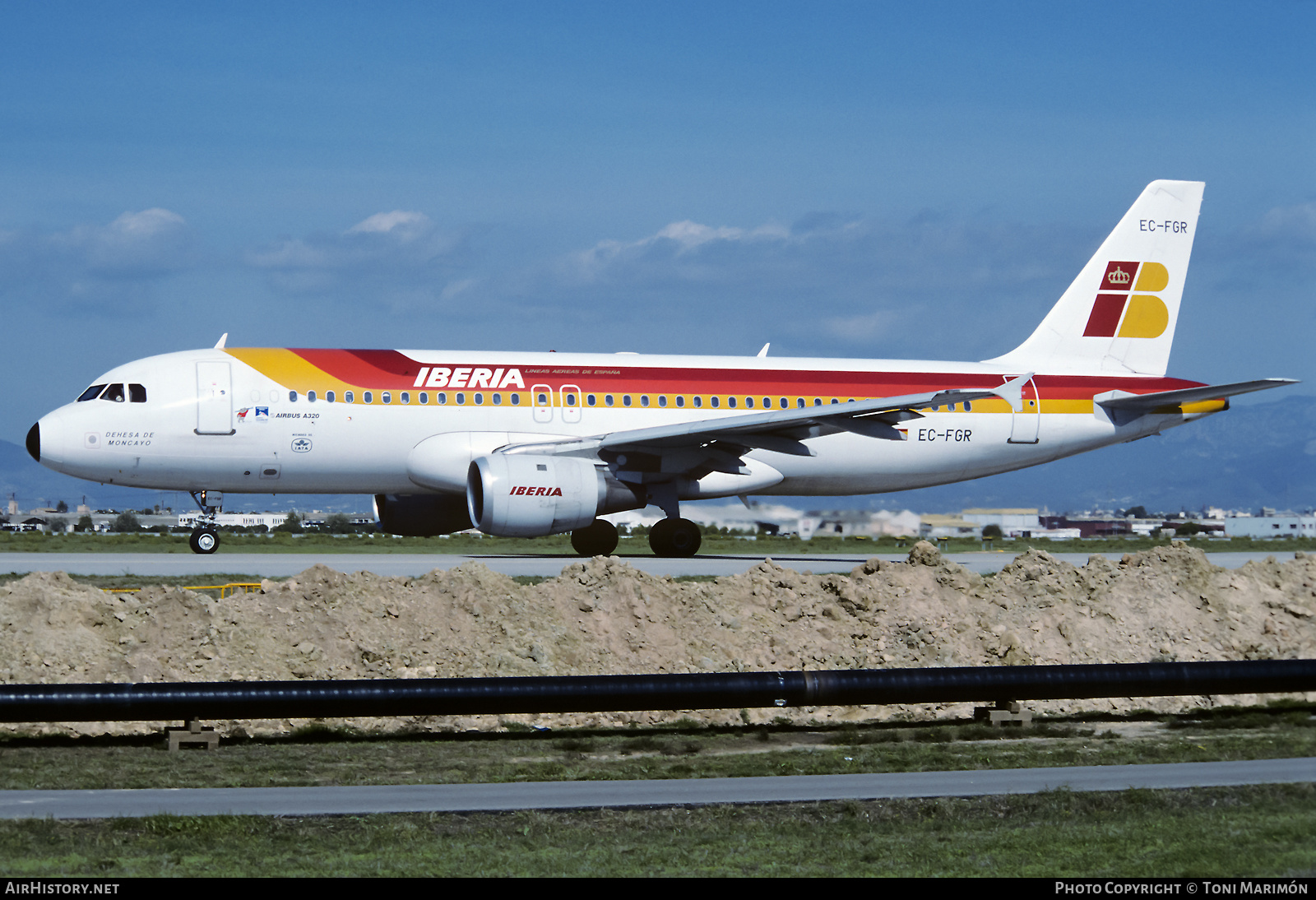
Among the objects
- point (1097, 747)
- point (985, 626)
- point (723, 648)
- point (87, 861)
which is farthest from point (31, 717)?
point (985, 626)

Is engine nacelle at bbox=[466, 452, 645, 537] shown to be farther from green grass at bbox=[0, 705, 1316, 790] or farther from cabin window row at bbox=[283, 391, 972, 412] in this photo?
green grass at bbox=[0, 705, 1316, 790]

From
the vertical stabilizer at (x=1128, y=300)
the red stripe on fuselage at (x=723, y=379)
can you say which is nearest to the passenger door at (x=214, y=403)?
the red stripe on fuselage at (x=723, y=379)

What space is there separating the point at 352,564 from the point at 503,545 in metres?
11.3

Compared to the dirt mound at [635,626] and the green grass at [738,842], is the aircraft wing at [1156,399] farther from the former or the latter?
the green grass at [738,842]

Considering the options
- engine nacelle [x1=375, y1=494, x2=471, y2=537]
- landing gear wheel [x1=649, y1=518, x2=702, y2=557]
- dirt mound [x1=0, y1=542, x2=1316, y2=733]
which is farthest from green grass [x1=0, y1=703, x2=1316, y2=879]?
engine nacelle [x1=375, y1=494, x2=471, y2=537]

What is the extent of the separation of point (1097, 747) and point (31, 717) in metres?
8.37

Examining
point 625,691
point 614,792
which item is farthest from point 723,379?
point 614,792

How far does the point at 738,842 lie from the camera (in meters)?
7.45

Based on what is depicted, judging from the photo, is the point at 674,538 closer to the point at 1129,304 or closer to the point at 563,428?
the point at 563,428

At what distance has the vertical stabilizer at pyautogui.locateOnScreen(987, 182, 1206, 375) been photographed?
30.3 metres

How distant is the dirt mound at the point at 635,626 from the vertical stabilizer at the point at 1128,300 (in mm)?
13094

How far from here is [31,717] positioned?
10094 mm

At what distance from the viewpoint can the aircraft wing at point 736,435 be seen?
2394 cm
